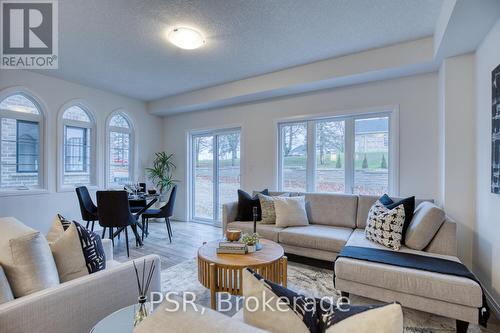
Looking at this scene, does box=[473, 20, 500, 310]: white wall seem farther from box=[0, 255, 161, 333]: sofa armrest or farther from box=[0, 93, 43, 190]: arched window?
box=[0, 93, 43, 190]: arched window

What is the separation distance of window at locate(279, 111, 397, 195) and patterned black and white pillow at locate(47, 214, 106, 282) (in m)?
3.32

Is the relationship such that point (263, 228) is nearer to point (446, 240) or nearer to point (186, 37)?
point (446, 240)

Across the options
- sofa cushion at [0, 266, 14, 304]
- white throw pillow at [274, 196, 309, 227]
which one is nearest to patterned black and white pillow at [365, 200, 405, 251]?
white throw pillow at [274, 196, 309, 227]

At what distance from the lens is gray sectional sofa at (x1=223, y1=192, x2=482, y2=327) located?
5.83 feet

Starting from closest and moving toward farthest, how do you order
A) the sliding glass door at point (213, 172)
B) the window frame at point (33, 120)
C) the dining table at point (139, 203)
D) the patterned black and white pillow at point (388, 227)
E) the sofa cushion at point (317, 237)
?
the patterned black and white pillow at point (388, 227) → the sofa cushion at point (317, 237) → the window frame at point (33, 120) → the dining table at point (139, 203) → the sliding glass door at point (213, 172)

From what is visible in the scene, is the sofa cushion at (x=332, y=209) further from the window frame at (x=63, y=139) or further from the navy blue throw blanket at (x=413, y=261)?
the window frame at (x=63, y=139)

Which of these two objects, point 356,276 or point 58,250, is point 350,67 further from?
point 58,250

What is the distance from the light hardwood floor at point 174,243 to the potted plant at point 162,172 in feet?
2.93

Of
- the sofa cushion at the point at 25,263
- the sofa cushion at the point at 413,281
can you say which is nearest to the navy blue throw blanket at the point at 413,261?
the sofa cushion at the point at 413,281

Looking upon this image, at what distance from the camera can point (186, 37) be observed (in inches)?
108

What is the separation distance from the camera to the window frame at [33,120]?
3813 mm

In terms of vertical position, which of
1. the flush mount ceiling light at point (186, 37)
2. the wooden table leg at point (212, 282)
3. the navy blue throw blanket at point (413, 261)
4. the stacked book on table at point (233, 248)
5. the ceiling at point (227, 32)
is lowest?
the wooden table leg at point (212, 282)

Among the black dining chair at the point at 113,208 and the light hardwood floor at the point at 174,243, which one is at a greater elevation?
the black dining chair at the point at 113,208

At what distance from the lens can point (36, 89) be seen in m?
4.06
